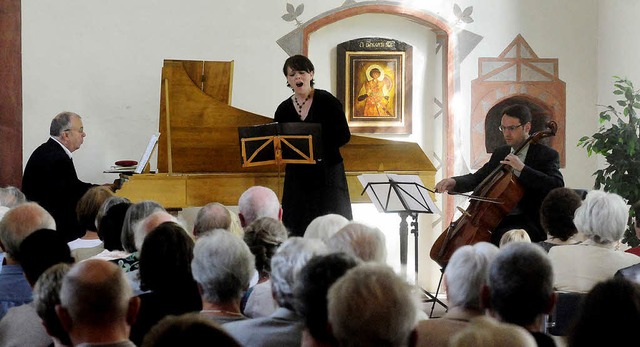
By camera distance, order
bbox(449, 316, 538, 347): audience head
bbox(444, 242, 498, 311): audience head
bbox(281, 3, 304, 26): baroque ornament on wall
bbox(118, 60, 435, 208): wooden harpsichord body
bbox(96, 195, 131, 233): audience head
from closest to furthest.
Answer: bbox(449, 316, 538, 347): audience head < bbox(444, 242, 498, 311): audience head < bbox(96, 195, 131, 233): audience head < bbox(118, 60, 435, 208): wooden harpsichord body < bbox(281, 3, 304, 26): baroque ornament on wall

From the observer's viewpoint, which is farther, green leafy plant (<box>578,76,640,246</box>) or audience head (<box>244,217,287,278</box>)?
green leafy plant (<box>578,76,640,246</box>)

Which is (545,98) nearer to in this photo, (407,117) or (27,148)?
(407,117)

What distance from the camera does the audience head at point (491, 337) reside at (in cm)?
177

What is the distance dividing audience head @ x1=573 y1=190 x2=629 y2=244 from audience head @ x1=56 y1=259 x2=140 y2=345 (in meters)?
2.63

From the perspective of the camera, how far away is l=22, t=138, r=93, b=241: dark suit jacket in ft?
23.4

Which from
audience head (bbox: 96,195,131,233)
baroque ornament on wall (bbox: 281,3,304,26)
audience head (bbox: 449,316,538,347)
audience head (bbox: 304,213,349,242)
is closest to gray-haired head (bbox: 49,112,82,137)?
audience head (bbox: 96,195,131,233)

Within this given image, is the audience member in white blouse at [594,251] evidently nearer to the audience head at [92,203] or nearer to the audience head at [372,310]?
the audience head at [372,310]

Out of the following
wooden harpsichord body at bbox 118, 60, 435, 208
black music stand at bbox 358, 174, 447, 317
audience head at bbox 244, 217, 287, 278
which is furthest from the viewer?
wooden harpsichord body at bbox 118, 60, 435, 208

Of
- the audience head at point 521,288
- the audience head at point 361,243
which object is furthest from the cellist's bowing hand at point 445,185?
the audience head at point 521,288

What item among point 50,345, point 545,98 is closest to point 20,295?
point 50,345

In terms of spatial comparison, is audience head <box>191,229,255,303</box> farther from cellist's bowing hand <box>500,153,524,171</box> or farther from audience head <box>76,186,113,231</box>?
cellist's bowing hand <box>500,153,524,171</box>

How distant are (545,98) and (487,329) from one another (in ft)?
26.6

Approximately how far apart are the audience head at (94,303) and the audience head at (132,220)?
1.76 metres

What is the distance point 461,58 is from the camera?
372 inches
